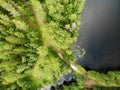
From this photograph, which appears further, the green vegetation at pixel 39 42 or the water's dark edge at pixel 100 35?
the water's dark edge at pixel 100 35

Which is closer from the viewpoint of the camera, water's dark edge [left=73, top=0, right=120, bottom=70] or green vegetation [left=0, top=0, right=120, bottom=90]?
green vegetation [left=0, top=0, right=120, bottom=90]

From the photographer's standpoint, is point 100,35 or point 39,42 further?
point 100,35

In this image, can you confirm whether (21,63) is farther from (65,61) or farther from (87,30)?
(87,30)

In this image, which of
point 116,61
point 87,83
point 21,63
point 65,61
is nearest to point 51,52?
point 65,61
